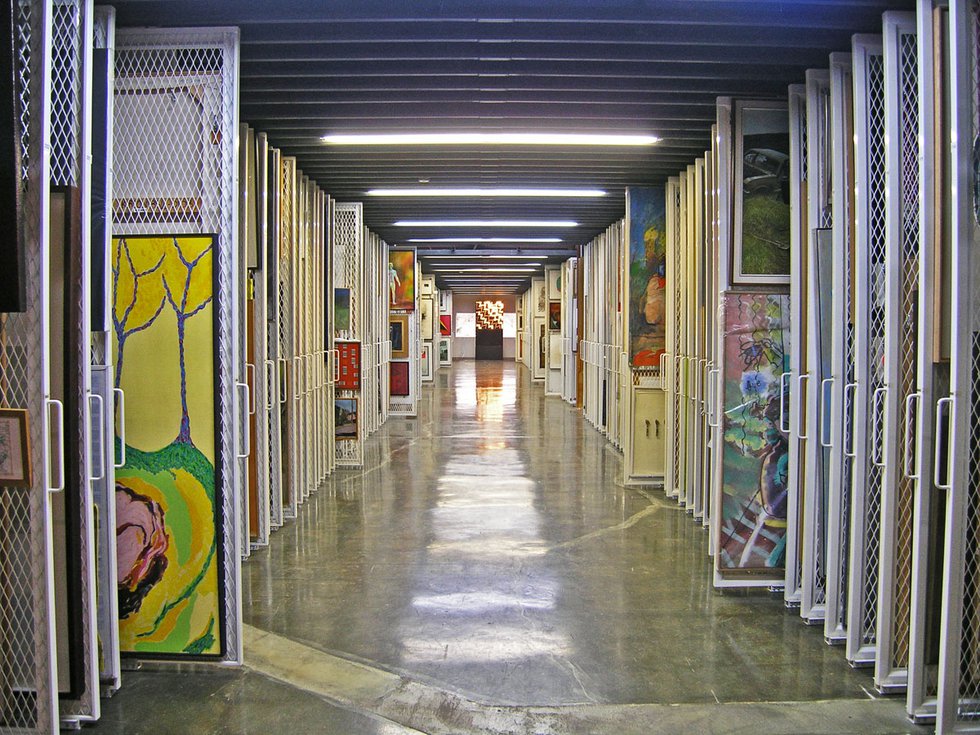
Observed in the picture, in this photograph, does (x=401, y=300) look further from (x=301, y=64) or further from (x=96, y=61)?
(x=96, y=61)

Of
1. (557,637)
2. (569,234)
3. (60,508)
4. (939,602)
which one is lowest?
(557,637)

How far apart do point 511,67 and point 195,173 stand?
73.5 inches

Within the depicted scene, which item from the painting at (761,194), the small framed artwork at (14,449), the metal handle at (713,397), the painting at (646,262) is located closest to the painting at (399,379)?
the painting at (646,262)

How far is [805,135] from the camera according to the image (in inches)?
189

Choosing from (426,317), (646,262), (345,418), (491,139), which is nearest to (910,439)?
(491,139)

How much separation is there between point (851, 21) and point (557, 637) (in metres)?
3.36

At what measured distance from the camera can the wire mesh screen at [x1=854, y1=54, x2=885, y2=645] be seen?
384cm

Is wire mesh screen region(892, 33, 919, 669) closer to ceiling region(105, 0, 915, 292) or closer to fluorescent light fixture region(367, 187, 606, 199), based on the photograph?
ceiling region(105, 0, 915, 292)

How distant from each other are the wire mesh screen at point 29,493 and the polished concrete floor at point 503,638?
0.42 meters

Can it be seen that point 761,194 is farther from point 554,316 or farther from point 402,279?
point 554,316

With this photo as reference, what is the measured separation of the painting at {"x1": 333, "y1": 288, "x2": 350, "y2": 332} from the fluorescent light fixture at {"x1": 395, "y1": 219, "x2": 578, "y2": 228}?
237 cm

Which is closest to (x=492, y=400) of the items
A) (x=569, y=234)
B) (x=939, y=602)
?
(x=569, y=234)

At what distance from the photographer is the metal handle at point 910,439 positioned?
132 inches

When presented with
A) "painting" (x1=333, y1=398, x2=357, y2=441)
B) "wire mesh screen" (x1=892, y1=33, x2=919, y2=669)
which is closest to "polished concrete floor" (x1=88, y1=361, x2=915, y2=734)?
"wire mesh screen" (x1=892, y1=33, x2=919, y2=669)
